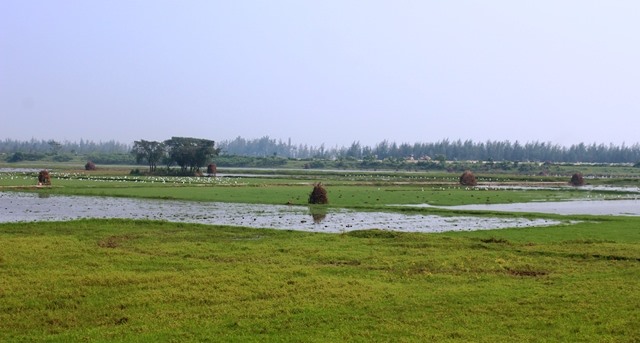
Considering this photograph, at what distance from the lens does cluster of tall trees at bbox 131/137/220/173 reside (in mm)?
100438

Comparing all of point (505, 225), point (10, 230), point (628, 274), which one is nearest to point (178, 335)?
point (628, 274)

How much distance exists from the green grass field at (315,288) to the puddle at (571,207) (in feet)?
60.5

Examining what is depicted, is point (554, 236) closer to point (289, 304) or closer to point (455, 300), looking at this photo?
point (455, 300)

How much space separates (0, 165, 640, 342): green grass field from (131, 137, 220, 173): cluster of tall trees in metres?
74.5

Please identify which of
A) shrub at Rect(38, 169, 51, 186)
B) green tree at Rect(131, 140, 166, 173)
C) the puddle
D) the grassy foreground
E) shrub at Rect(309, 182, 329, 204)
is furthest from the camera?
green tree at Rect(131, 140, 166, 173)

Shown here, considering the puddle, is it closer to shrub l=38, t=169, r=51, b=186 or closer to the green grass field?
the green grass field

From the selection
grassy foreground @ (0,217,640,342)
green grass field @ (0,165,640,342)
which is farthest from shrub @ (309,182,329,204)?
grassy foreground @ (0,217,640,342)

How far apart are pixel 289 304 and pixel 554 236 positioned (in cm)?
1713

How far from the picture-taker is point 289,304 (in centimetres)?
1402

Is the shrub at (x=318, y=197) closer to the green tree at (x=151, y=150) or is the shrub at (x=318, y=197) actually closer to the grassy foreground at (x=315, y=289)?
the grassy foreground at (x=315, y=289)

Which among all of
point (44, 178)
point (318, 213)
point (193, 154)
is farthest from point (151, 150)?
point (318, 213)

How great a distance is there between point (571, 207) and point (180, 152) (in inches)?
2604

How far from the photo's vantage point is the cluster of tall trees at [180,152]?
100m

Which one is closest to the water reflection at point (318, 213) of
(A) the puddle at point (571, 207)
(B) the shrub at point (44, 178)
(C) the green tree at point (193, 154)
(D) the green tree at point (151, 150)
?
(A) the puddle at point (571, 207)
